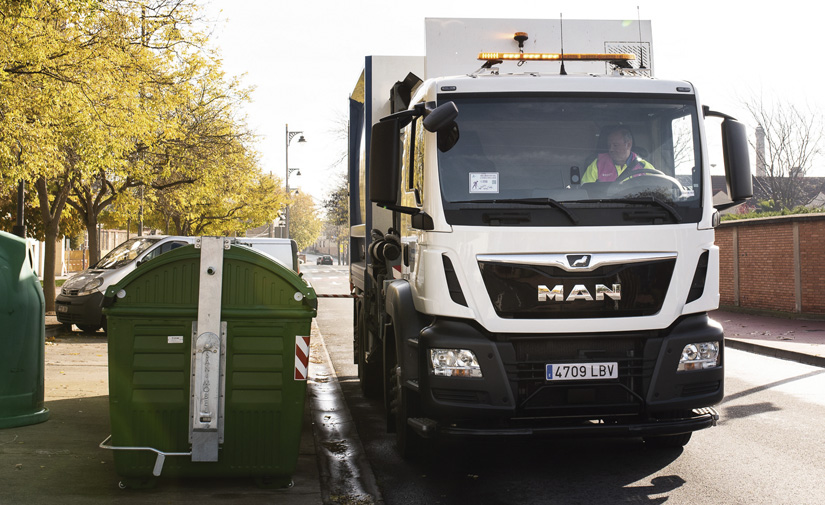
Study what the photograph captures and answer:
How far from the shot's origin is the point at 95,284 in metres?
15.0

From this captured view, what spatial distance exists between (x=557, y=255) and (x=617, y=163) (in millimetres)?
816

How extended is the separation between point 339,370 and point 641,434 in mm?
6937

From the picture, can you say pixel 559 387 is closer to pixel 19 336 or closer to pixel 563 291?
pixel 563 291

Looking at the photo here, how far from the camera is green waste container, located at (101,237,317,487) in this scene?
5.28 metres

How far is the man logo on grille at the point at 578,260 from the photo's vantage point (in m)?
5.47

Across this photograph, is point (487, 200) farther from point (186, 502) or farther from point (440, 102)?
point (186, 502)

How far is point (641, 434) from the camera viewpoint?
213 inches

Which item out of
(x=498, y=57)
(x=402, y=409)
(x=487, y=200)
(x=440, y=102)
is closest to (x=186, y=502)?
(x=402, y=409)

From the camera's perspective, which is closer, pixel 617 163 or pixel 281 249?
pixel 617 163

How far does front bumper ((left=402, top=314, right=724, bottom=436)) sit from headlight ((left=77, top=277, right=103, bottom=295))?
10.9 metres

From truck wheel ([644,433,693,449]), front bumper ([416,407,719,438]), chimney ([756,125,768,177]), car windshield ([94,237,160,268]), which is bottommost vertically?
truck wheel ([644,433,693,449])

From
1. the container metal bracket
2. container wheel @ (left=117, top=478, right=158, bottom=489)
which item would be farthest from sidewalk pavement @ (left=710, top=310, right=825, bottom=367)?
container wheel @ (left=117, top=478, right=158, bottom=489)

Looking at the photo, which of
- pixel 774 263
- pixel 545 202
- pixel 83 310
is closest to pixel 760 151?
pixel 774 263

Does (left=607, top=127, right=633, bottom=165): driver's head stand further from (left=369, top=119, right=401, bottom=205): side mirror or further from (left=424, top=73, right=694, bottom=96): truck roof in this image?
(left=369, top=119, right=401, bottom=205): side mirror
